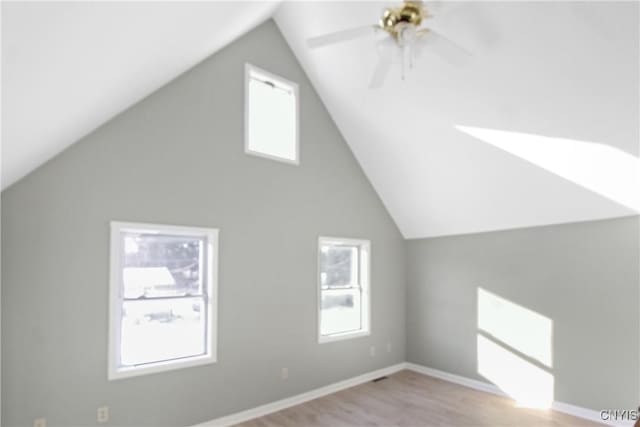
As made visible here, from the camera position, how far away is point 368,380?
5.34m

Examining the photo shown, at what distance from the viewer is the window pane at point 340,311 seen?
512cm

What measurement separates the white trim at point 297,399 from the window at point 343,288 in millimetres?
554

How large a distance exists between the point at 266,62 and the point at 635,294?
443 centimetres

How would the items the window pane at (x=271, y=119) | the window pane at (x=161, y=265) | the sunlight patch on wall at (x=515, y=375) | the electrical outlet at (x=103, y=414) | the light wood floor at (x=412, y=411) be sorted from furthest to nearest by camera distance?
1. the window pane at (x=271, y=119)
2. the sunlight patch on wall at (x=515, y=375)
3. the light wood floor at (x=412, y=411)
4. the window pane at (x=161, y=265)
5. the electrical outlet at (x=103, y=414)

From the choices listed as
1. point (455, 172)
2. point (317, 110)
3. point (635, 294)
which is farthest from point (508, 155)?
point (317, 110)

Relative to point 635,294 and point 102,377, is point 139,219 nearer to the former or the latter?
point 102,377

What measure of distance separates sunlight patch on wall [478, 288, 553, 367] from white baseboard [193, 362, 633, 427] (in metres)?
0.51

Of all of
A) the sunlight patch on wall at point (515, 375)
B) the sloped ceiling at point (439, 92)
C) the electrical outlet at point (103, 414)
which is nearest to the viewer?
the sloped ceiling at point (439, 92)

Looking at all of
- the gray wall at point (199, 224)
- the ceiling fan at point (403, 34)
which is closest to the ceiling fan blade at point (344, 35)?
the ceiling fan at point (403, 34)

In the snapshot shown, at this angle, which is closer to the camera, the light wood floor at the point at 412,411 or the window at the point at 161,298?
the window at the point at 161,298

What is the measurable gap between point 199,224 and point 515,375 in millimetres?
3917

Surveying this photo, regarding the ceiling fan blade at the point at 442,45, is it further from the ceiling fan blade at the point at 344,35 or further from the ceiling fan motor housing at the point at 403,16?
the ceiling fan blade at the point at 344,35

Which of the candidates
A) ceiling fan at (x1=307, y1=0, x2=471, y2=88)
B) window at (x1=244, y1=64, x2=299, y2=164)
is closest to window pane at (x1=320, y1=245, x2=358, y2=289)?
window at (x1=244, y1=64, x2=299, y2=164)

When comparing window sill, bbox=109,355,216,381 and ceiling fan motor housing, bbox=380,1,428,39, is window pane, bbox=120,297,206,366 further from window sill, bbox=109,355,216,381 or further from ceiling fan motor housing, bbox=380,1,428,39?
ceiling fan motor housing, bbox=380,1,428,39
